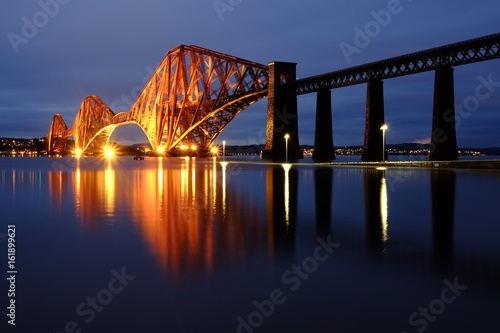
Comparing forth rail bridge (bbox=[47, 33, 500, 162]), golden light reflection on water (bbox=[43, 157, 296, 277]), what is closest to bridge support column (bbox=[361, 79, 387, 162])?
forth rail bridge (bbox=[47, 33, 500, 162])

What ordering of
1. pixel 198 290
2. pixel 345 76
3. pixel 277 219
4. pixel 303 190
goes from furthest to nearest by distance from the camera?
pixel 345 76
pixel 303 190
pixel 277 219
pixel 198 290

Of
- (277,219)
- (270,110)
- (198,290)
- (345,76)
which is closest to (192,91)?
(270,110)

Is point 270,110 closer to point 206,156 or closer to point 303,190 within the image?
point 206,156

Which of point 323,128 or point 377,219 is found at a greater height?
point 323,128

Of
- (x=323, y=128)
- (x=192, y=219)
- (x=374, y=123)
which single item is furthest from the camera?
(x=323, y=128)

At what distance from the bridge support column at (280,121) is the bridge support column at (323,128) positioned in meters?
10.1

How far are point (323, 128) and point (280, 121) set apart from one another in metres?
14.5

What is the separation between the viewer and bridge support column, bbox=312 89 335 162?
82.4 meters

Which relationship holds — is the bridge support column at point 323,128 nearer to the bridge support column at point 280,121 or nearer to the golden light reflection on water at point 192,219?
the bridge support column at point 280,121

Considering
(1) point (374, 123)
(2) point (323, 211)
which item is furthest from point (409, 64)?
(2) point (323, 211)

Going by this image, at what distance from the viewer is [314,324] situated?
269 inches

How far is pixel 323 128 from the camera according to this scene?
82.6 m

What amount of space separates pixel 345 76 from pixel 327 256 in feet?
246

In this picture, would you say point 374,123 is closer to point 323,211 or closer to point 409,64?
point 409,64
